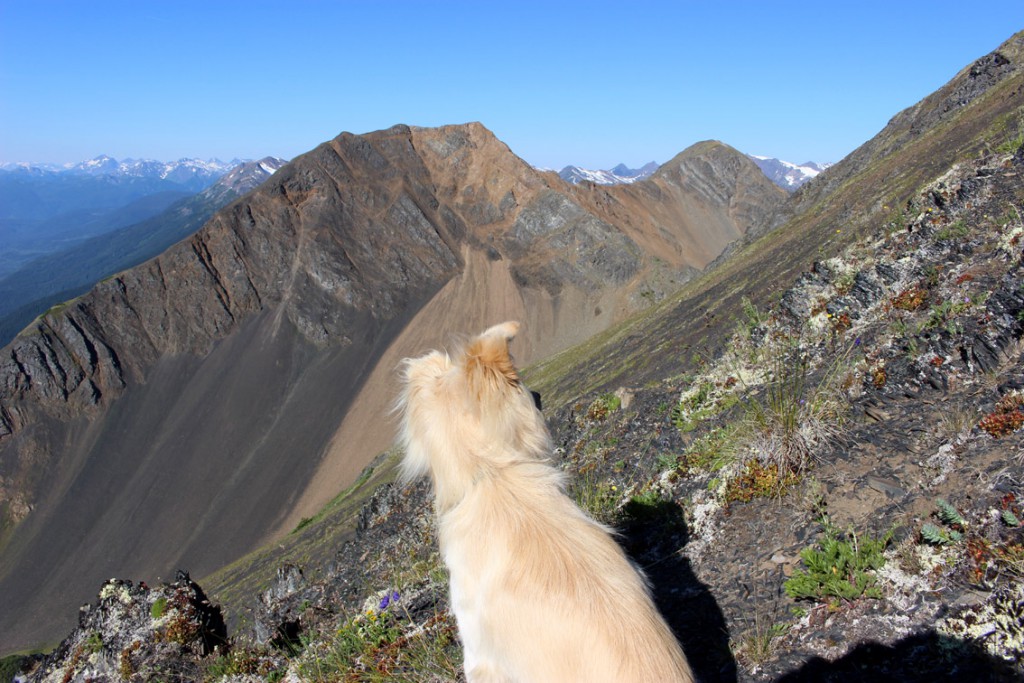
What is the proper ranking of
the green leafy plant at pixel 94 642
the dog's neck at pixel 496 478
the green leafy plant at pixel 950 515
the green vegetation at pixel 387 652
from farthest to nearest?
the green leafy plant at pixel 94 642 → the green vegetation at pixel 387 652 → the green leafy plant at pixel 950 515 → the dog's neck at pixel 496 478

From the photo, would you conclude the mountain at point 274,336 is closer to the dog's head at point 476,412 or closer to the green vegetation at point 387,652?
the green vegetation at point 387,652

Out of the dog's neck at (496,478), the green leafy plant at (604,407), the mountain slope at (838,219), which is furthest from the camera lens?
the mountain slope at (838,219)

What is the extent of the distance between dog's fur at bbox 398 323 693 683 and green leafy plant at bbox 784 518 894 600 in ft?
4.74

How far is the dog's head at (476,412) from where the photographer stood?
Answer: 139 inches

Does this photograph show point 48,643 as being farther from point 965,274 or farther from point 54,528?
point 965,274

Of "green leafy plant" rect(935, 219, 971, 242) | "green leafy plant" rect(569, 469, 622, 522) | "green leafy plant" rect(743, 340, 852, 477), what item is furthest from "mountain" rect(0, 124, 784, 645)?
"green leafy plant" rect(743, 340, 852, 477)

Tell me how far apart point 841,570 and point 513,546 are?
2269 mm

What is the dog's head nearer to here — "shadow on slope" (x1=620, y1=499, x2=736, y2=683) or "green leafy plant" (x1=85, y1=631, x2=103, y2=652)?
"shadow on slope" (x1=620, y1=499, x2=736, y2=683)

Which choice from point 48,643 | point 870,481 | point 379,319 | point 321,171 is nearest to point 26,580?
point 48,643

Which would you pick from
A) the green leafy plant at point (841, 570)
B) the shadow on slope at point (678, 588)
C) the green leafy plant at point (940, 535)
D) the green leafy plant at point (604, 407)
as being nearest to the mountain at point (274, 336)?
the green leafy plant at point (604, 407)

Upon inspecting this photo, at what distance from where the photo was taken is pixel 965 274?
7.68 metres

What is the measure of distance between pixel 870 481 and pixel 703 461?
1744 millimetres

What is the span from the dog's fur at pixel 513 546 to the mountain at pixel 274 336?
59407mm

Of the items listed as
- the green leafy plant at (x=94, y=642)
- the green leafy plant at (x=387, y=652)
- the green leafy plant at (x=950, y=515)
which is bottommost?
the green leafy plant at (x=950, y=515)
